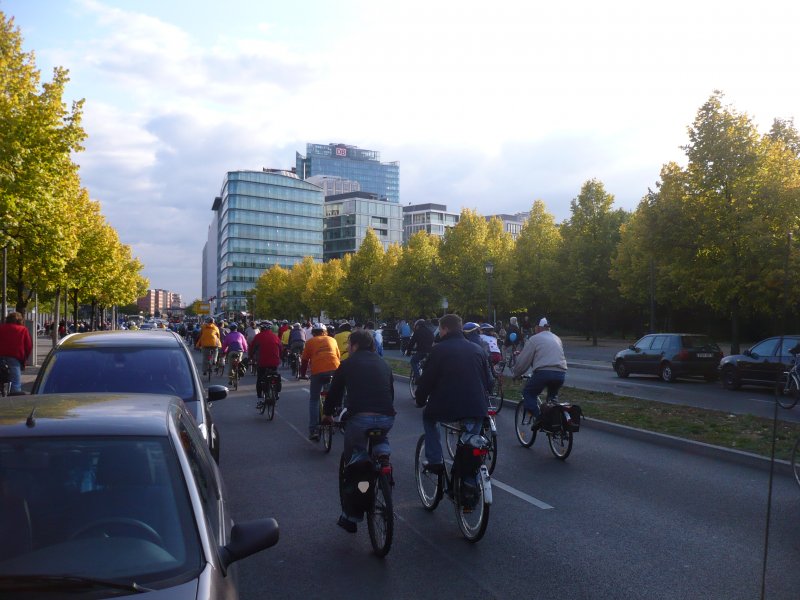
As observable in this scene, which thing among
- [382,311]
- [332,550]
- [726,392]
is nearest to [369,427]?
[332,550]

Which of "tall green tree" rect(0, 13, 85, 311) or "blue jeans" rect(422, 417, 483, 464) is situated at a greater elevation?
"tall green tree" rect(0, 13, 85, 311)

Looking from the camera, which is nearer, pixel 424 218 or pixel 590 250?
pixel 590 250

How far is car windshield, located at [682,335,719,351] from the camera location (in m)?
23.6

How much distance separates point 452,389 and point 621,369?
2029cm

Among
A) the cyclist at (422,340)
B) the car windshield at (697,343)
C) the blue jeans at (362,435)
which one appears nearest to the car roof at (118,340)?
the blue jeans at (362,435)

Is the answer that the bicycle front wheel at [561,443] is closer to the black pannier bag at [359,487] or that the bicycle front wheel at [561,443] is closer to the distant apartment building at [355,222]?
the black pannier bag at [359,487]

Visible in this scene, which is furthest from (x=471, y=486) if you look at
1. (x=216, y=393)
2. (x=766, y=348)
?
(x=766, y=348)

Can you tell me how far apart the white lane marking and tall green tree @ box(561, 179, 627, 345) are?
50015mm

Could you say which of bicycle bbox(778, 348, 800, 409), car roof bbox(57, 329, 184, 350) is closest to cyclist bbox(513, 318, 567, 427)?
car roof bbox(57, 329, 184, 350)

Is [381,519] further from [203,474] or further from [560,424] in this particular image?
[560,424]

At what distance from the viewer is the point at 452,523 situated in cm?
680

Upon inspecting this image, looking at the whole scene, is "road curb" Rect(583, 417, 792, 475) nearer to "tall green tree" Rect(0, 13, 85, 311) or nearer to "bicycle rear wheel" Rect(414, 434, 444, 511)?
"bicycle rear wheel" Rect(414, 434, 444, 511)

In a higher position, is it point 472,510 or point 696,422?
point 472,510

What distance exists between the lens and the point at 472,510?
6109 millimetres
